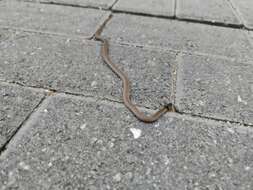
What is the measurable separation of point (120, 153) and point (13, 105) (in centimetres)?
→ 69

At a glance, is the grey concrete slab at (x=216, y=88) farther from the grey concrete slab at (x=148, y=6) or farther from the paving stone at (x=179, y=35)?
the grey concrete slab at (x=148, y=6)

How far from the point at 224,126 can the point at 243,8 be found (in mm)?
2221

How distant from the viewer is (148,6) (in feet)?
9.37

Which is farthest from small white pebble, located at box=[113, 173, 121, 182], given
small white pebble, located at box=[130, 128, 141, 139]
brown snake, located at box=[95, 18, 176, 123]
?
brown snake, located at box=[95, 18, 176, 123]

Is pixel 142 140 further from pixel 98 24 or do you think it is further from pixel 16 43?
pixel 98 24

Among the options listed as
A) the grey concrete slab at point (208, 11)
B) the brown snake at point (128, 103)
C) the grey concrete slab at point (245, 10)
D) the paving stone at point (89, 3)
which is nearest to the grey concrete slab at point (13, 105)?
the brown snake at point (128, 103)

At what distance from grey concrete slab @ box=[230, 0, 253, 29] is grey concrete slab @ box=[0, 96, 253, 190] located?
167 centimetres

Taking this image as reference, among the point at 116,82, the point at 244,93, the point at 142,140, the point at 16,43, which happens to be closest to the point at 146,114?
the point at 142,140

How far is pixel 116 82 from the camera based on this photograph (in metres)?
1.63

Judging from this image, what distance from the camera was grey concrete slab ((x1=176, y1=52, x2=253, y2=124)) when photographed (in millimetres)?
1460

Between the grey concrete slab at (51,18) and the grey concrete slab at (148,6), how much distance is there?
288mm

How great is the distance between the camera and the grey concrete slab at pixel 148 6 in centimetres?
271

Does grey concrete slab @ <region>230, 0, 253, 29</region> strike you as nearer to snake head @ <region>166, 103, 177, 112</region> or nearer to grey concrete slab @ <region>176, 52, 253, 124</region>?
grey concrete slab @ <region>176, 52, 253, 124</region>

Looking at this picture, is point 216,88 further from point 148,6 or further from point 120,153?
point 148,6
